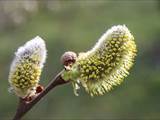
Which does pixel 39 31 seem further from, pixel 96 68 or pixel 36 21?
pixel 96 68

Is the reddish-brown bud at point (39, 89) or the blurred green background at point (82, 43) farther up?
the blurred green background at point (82, 43)

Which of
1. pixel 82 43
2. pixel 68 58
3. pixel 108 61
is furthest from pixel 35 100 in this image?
pixel 82 43

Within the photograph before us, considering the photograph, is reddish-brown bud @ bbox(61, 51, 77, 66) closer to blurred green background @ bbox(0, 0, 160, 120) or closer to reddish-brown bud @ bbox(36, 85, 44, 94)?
reddish-brown bud @ bbox(36, 85, 44, 94)

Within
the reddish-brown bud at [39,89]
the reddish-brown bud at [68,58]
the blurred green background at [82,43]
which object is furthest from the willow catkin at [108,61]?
the blurred green background at [82,43]

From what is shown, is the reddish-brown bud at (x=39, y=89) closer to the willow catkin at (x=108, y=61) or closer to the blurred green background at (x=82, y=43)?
the willow catkin at (x=108, y=61)

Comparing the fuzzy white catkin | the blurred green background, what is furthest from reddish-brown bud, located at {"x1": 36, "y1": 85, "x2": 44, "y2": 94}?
the blurred green background

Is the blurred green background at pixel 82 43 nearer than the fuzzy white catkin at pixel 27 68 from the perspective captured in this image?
No
